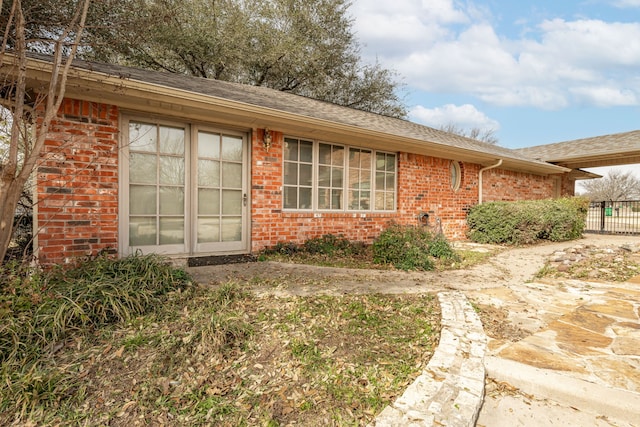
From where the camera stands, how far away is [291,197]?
5840mm

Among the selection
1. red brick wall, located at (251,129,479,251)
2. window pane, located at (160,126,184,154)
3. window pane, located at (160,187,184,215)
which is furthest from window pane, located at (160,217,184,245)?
red brick wall, located at (251,129,479,251)

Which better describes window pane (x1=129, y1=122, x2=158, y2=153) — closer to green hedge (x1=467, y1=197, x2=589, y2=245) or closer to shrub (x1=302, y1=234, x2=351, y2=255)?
shrub (x1=302, y1=234, x2=351, y2=255)

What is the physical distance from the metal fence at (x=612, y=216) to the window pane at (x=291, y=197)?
39.5 ft

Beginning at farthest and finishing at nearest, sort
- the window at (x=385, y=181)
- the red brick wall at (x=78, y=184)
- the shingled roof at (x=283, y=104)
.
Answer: the window at (x=385, y=181) → the shingled roof at (x=283, y=104) → the red brick wall at (x=78, y=184)

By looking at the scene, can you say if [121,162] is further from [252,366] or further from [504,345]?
[504,345]

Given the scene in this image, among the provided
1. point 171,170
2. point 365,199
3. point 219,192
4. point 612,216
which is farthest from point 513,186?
point 171,170

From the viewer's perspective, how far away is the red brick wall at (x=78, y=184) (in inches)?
149

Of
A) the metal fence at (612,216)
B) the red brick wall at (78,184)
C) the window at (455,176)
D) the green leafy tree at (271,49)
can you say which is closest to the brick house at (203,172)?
→ the red brick wall at (78,184)

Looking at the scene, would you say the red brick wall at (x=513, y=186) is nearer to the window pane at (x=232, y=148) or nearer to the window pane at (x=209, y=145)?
the window pane at (x=232, y=148)

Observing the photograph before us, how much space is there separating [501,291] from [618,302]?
1.05 metres

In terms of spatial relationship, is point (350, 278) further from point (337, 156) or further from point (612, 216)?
point (612, 216)

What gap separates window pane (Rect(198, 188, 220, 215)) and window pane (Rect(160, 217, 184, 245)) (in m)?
0.36

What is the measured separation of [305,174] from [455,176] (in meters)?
4.62

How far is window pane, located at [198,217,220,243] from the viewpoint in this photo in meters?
5.03
